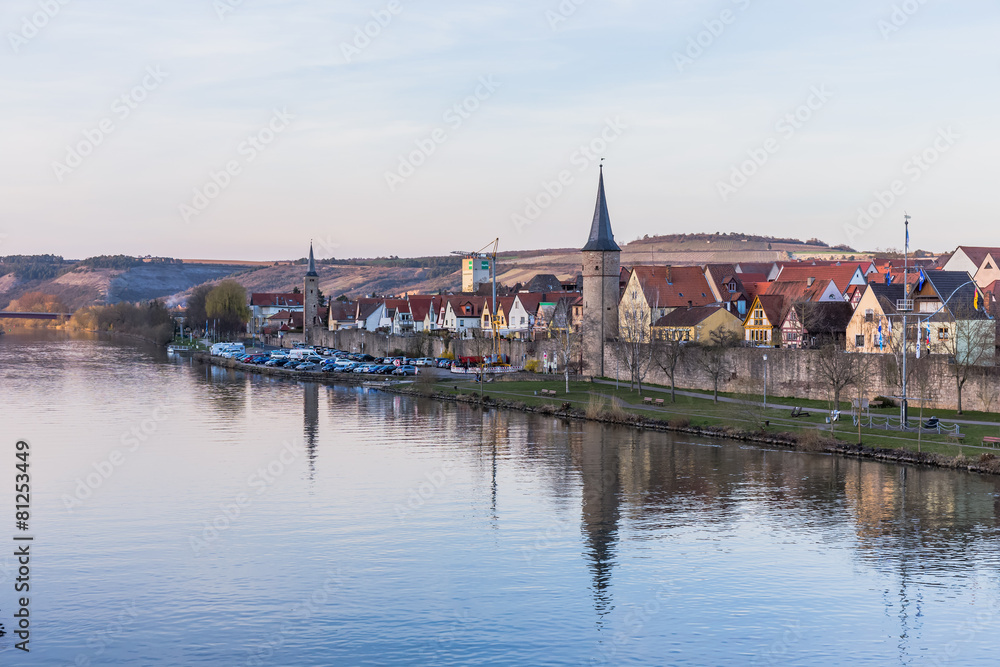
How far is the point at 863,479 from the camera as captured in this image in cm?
4972

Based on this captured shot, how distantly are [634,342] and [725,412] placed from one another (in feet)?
59.3

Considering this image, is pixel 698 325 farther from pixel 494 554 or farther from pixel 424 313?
pixel 424 313

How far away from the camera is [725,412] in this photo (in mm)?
69688

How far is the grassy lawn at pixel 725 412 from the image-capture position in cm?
5494

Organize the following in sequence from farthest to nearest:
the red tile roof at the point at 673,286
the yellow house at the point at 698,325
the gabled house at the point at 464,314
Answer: the gabled house at the point at 464,314 → the red tile roof at the point at 673,286 → the yellow house at the point at 698,325

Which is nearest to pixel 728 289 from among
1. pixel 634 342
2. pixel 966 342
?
pixel 634 342

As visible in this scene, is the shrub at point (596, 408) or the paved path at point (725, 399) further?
the shrub at point (596, 408)

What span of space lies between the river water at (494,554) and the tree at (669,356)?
16.5 meters

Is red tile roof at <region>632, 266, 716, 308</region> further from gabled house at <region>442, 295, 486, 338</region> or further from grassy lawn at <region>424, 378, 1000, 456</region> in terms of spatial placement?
gabled house at <region>442, 295, 486, 338</region>

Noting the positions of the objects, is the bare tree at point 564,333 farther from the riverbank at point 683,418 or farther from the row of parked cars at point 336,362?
the row of parked cars at point 336,362

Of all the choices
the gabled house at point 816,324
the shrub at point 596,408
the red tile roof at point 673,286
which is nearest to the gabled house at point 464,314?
the red tile roof at point 673,286

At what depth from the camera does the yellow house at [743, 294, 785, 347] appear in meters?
95.6

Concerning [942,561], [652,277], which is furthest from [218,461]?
[652,277]

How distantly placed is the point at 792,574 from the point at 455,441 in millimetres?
33425
